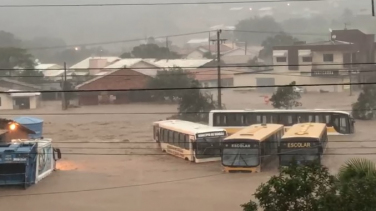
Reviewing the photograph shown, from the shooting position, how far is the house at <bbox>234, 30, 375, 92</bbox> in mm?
14172

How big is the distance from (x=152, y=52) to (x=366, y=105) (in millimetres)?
7413

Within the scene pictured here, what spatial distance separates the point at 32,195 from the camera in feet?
21.7

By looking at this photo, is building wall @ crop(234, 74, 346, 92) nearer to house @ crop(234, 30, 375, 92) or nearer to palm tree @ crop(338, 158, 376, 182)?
house @ crop(234, 30, 375, 92)

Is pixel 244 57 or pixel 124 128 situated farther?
pixel 244 57

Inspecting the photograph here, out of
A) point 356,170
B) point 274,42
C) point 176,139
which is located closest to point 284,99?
point 176,139

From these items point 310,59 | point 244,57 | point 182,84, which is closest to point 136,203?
point 182,84

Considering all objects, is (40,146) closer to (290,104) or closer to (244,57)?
(290,104)

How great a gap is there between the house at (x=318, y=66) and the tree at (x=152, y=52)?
331cm

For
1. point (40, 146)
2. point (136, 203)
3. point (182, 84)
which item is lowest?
point (136, 203)

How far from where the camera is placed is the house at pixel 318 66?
14172mm

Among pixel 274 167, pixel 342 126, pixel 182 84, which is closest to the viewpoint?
pixel 274 167

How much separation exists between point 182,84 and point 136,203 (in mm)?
7753

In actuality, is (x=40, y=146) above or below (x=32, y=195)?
above

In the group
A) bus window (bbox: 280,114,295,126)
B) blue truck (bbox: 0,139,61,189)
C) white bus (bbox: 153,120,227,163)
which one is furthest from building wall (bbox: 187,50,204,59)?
blue truck (bbox: 0,139,61,189)
